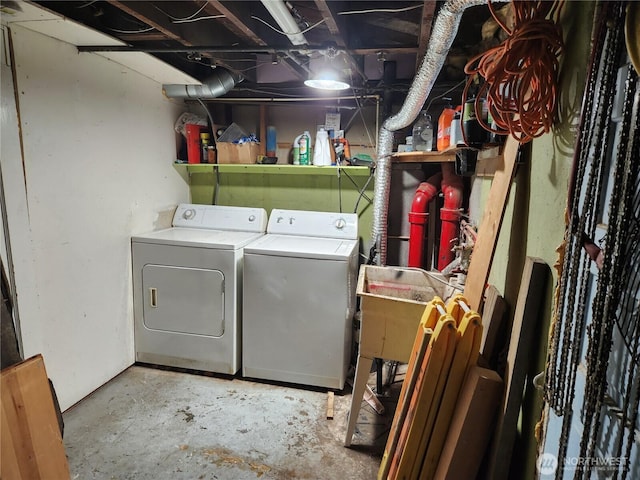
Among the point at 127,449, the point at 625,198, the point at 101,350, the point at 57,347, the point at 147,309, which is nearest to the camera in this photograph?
the point at 625,198

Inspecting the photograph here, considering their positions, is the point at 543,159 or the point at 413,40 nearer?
the point at 543,159

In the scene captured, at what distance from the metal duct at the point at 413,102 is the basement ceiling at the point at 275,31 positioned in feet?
0.45

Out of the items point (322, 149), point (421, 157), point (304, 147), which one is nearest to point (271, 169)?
point (304, 147)

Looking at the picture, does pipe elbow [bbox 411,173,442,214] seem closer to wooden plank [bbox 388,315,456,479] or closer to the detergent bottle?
the detergent bottle

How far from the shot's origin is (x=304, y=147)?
317cm

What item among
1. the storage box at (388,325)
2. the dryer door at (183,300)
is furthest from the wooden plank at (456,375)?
the dryer door at (183,300)

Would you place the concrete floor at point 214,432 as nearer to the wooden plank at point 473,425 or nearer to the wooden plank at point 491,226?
the wooden plank at point 473,425

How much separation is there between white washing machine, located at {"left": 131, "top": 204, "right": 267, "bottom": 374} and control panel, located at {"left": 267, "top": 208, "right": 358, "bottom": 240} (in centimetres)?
37

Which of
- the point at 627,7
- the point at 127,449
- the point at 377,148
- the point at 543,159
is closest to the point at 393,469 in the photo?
the point at 543,159

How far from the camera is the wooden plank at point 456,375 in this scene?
133 cm

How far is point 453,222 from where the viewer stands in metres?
2.73

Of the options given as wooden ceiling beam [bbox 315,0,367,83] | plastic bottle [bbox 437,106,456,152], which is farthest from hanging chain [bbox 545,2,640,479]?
plastic bottle [bbox 437,106,456,152]

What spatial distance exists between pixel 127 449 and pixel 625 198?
238 cm

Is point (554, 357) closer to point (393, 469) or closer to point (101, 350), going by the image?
point (393, 469)
